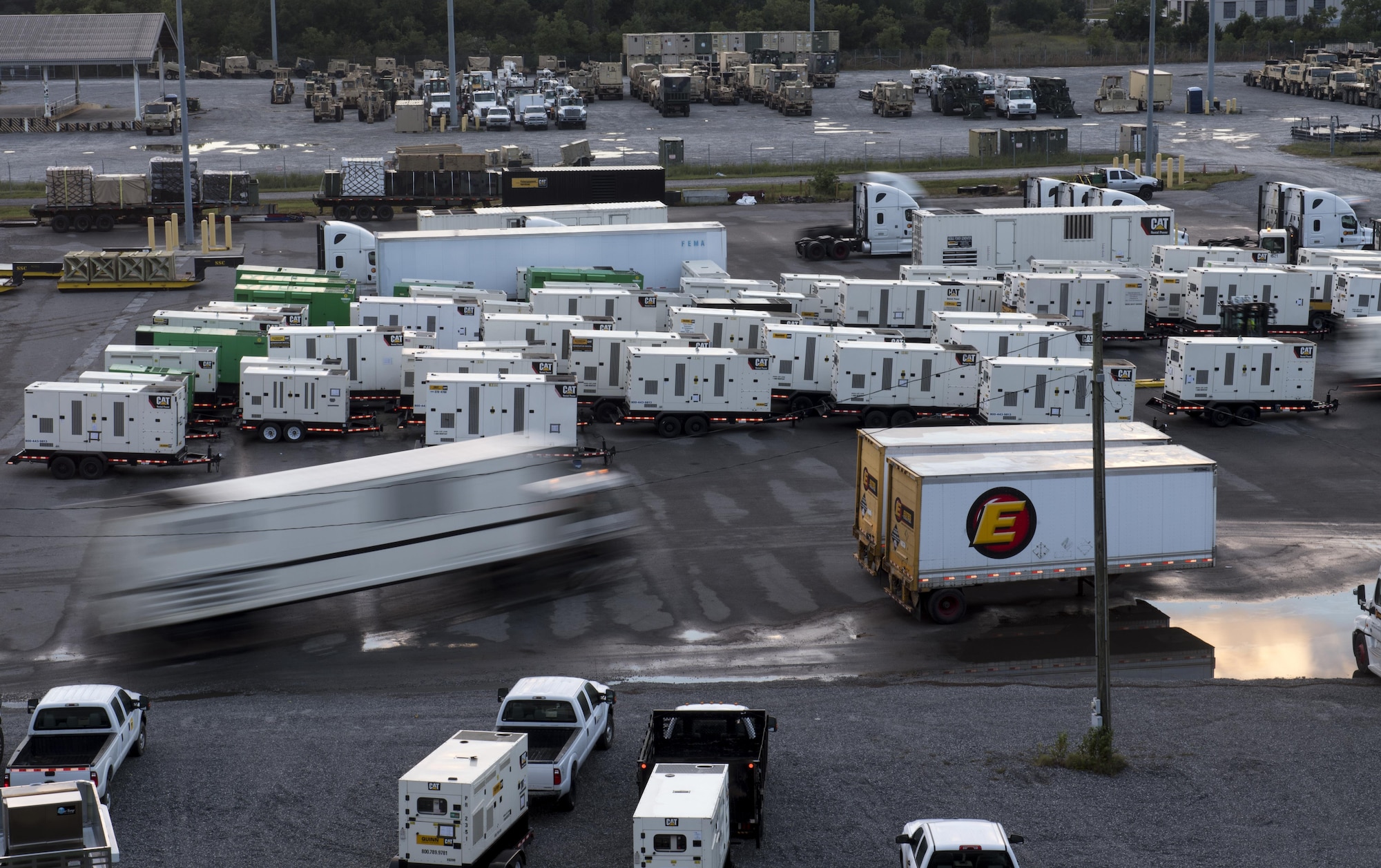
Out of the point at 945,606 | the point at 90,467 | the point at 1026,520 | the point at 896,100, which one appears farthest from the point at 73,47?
the point at 1026,520

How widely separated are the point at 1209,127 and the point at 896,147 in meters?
24.2

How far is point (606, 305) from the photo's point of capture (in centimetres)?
5147

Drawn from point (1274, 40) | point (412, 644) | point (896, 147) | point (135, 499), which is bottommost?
point (412, 644)

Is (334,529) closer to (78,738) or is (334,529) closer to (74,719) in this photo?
(74,719)

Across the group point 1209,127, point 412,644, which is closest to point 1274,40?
point 1209,127

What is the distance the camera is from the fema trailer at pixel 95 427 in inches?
1532

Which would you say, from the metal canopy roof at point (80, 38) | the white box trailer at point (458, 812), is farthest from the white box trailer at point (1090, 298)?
the metal canopy roof at point (80, 38)

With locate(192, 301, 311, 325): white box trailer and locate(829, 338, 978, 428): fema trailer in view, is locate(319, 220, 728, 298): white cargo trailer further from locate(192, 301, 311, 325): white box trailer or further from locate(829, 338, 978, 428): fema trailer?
locate(829, 338, 978, 428): fema trailer

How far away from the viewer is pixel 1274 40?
478ft

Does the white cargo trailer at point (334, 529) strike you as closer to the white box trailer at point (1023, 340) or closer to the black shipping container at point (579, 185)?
the white box trailer at point (1023, 340)

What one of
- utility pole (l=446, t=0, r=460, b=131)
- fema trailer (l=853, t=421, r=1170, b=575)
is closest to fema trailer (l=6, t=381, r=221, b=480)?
fema trailer (l=853, t=421, r=1170, b=575)

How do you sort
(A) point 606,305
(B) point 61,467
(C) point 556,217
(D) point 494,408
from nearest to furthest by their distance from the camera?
(B) point 61,467 < (D) point 494,408 < (A) point 606,305 < (C) point 556,217

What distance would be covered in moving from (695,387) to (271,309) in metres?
16.0

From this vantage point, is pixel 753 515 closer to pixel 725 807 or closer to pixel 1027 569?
pixel 1027 569
